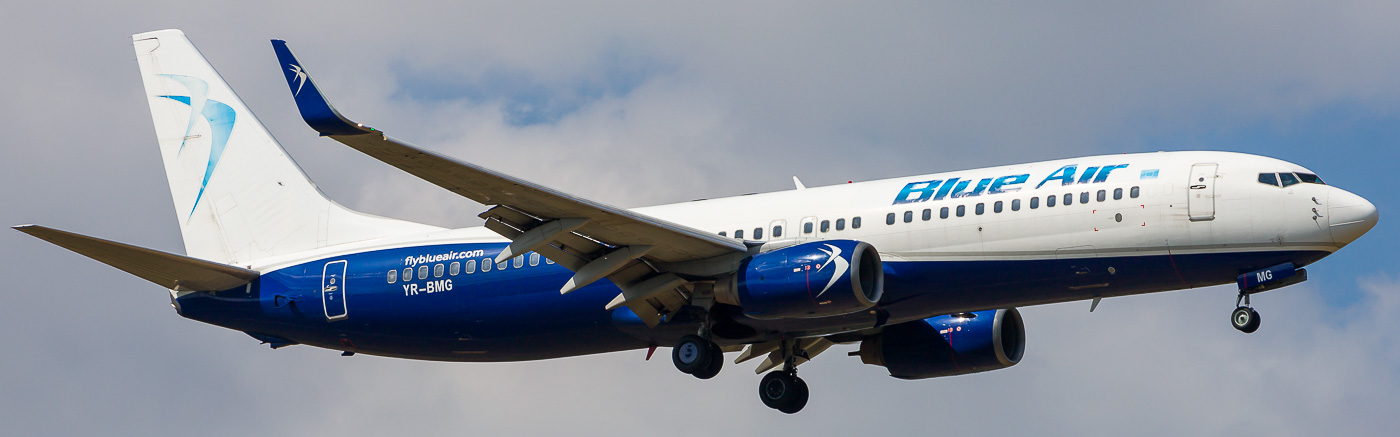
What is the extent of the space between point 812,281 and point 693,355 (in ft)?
13.4

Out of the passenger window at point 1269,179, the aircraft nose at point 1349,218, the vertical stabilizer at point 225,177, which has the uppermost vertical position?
the vertical stabilizer at point 225,177

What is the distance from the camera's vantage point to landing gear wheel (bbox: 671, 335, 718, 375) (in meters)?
35.7

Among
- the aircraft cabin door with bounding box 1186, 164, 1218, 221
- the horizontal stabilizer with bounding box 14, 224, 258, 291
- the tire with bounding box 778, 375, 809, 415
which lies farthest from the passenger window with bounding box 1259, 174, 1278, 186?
the horizontal stabilizer with bounding box 14, 224, 258, 291

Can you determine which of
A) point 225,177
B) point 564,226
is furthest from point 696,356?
point 225,177

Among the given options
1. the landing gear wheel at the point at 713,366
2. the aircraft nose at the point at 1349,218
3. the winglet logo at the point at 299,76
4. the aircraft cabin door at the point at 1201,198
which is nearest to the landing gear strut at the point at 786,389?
the landing gear wheel at the point at 713,366

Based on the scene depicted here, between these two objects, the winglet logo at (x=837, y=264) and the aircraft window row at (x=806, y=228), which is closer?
the winglet logo at (x=837, y=264)

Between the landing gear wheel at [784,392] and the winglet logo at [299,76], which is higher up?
the winglet logo at [299,76]

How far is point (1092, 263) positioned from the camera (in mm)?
32625

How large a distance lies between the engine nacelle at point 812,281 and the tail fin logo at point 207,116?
1631 cm

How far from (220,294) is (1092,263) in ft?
66.6

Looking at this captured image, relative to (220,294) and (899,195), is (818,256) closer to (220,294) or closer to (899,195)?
(899,195)

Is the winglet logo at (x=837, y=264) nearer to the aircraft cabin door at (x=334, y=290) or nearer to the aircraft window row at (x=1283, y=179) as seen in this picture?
the aircraft window row at (x=1283, y=179)

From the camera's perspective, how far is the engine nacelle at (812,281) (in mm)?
32688

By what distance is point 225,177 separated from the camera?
140ft
